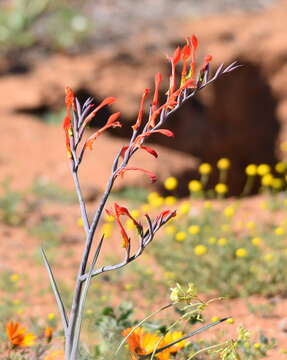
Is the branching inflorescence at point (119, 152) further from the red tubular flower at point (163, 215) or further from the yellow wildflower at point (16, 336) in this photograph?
the yellow wildflower at point (16, 336)

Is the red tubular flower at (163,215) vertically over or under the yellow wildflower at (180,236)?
under

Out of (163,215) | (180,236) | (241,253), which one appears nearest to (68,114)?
(163,215)

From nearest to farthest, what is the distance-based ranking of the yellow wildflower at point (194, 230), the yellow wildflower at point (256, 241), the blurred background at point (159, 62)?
the yellow wildflower at point (256, 241) → the yellow wildflower at point (194, 230) → the blurred background at point (159, 62)

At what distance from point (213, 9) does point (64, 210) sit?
4.06 m

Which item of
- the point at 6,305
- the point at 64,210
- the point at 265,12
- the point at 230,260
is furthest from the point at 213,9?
the point at 6,305

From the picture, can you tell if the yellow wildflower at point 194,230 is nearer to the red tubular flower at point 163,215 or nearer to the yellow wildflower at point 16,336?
the yellow wildflower at point 16,336

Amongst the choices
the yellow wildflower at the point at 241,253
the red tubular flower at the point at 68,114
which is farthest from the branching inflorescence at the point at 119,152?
the yellow wildflower at the point at 241,253

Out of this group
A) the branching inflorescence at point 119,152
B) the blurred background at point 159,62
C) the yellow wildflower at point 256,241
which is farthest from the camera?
the blurred background at point 159,62

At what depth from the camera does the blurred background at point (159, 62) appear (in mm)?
6906

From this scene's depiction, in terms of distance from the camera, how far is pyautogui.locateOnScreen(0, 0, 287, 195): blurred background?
6906 mm

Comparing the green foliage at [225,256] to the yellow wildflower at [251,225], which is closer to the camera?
the green foliage at [225,256]

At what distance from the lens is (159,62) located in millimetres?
7301

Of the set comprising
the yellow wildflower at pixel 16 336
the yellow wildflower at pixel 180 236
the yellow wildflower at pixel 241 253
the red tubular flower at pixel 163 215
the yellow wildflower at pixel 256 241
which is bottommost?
the yellow wildflower at pixel 16 336

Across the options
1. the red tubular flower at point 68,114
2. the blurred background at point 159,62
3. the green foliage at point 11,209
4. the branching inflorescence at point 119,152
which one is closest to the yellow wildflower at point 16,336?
the branching inflorescence at point 119,152
